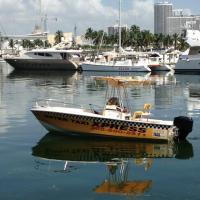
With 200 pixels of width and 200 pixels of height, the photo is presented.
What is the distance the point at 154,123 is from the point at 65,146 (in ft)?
13.1

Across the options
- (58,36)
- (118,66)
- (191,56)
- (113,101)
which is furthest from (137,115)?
(58,36)

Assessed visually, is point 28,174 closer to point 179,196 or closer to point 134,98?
point 179,196

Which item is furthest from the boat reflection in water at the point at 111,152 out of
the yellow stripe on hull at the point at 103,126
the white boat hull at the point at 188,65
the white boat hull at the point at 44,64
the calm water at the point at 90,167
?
the white boat hull at the point at 44,64

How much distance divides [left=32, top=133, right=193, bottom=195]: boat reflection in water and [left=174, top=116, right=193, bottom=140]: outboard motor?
0.41 m

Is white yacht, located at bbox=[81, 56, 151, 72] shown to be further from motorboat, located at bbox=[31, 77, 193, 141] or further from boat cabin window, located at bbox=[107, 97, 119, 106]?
boat cabin window, located at bbox=[107, 97, 119, 106]

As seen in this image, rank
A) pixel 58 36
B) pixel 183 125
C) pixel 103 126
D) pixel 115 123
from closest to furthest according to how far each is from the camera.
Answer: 1. pixel 183 125
2. pixel 115 123
3. pixel 103 126
4. pixel 58 36

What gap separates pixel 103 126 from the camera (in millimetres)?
22312

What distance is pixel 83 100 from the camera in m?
40.5

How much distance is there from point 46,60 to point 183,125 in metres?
76.1

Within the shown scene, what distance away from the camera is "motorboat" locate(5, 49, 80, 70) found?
9550 cm

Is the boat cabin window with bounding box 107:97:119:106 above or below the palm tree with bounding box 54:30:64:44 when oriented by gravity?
below

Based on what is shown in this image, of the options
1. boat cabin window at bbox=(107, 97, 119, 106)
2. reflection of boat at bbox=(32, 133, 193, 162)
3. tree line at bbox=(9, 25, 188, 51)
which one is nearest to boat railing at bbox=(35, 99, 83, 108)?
reflection of boat at bbox=(32, 133, 193, 162)

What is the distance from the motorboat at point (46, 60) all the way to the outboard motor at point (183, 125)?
73570mm

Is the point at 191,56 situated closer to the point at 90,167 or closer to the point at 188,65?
the point at 188,65
